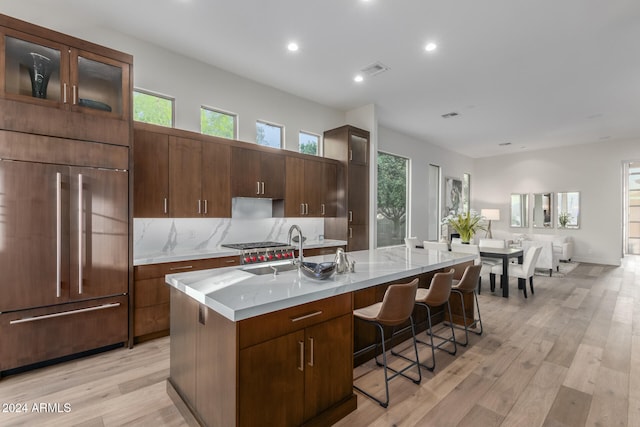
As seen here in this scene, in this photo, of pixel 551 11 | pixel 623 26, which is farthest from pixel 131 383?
pixel 623 26

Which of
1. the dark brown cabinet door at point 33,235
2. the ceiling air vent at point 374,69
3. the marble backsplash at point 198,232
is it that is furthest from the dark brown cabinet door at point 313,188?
the dark brown cabinet door at point 33,235

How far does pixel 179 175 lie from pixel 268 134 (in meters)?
1.76

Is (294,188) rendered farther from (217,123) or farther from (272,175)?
(217,123)

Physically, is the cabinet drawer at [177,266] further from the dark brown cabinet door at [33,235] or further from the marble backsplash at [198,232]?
the dark brown cabinet door at [33,235]

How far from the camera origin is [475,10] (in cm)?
296

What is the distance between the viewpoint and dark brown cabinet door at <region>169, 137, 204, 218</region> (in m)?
3.49

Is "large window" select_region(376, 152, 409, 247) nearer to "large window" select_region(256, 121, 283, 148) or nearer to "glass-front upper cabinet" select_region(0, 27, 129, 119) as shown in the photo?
"large window" select_region(256, 121, 283, 148)

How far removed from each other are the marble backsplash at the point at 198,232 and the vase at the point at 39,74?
57.5 inches

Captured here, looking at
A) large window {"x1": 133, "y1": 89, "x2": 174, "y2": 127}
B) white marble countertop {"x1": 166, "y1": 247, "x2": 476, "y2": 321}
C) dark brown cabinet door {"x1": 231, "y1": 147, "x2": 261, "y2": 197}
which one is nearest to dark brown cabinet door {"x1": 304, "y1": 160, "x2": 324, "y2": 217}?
dark brown cabinet door {"x1": 231, "y1": 147, "x2": 261, "y2": 197}

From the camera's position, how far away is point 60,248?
2621 mm

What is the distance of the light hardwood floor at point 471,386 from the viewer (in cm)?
200

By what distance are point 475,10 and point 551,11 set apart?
0.74 metres

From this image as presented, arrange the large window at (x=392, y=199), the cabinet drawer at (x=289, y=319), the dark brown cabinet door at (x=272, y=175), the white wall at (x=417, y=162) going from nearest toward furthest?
the cabinet drawer at (x=289, y=319) → the dark brown cabinet door at (x=272, y=175) → the large window at (x=392, y=199) → the white wall at (x=417, y=162)

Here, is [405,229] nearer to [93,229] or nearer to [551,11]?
[551,11]
